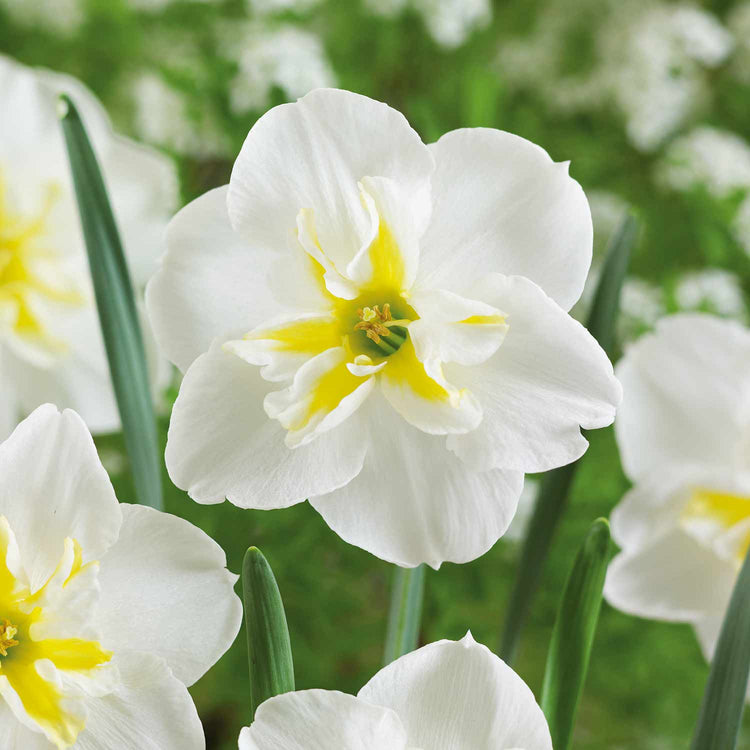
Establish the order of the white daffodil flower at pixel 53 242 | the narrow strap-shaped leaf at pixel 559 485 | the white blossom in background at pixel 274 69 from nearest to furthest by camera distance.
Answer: the narrow strap-shaped leaf at pixel 559 485 < the white daffodil flower at pixel 53 242 < the white blossom in background at pixel 274 69

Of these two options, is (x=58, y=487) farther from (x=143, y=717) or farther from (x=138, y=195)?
(x=138, y=195)

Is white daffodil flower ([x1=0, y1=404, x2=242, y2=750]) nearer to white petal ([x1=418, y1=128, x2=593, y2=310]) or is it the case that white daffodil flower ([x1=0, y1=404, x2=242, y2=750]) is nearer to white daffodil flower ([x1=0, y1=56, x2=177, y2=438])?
white petal ([x1=418, y1=128, x2=593, y2=310])

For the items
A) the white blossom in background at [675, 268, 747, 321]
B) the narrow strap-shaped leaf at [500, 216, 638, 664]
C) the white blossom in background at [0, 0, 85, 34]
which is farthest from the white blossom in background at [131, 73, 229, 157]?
→ the narrow strap-shaped leaf at [500, 216, 638, 664]

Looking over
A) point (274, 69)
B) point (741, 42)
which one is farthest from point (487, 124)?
point (741, 42)

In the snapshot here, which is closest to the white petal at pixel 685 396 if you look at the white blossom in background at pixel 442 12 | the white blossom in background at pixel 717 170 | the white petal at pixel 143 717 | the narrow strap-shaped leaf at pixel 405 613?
the narrow strap-shaped leaf at pixel 405 613

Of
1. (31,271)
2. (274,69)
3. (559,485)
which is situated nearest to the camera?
(559,485)

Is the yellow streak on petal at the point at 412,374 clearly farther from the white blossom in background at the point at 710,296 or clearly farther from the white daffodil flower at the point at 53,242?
the white blossom in background at the point at 710,296
